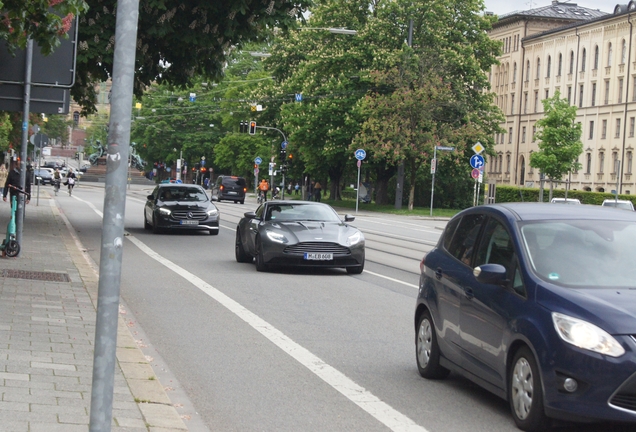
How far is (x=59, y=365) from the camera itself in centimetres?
806

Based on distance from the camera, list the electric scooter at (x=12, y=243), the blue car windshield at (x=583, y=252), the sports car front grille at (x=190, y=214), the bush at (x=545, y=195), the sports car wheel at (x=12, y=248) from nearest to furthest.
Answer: the blue car windshield at (x=583, y=252), the electric scooter at (x=12, y=243), the sports car wheel at (x=12, y=248), the sports car front grille at (x=190, y=214), the bush at (x=545, y=195)

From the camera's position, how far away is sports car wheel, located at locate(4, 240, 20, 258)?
17142 millimetres

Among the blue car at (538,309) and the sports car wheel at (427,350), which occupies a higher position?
the blue car at (538,309)

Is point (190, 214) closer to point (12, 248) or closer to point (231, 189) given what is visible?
point (12, 248)

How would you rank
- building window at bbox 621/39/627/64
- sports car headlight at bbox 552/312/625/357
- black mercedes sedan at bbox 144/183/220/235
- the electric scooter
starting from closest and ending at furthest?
1. sports car headlight at bbox 552/312/625/357
2. the electric scooter
3. black mercedes sedan at bbox 144/183/220/235
4. building window at bbox 621/39/627/64

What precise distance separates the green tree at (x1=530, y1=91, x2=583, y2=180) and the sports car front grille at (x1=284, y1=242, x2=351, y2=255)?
57155 mm

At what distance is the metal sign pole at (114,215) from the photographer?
4512mm

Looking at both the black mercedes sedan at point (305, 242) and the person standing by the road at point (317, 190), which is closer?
the black mercedes sedan at point (305, 242)

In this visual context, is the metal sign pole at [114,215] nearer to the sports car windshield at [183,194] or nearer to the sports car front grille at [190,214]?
the sports car front grille at [190,214]

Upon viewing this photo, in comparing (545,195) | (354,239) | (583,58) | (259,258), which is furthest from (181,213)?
(583,58)

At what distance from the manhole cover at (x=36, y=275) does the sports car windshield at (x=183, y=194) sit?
14.3 m

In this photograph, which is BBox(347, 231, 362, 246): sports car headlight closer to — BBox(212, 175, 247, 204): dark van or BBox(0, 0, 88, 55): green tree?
BBox(0, 0, 88, 55): green tree

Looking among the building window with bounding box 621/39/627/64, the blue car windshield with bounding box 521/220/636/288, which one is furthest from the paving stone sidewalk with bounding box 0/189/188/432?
the building window with bounding box 621/39/627/64

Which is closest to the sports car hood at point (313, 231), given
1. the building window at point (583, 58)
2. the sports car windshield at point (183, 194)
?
the sports car windshield at point (183, 194)
